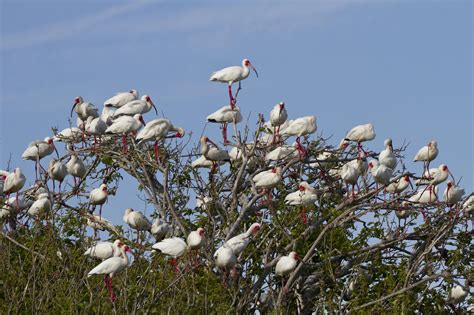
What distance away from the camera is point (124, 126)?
1983 cm

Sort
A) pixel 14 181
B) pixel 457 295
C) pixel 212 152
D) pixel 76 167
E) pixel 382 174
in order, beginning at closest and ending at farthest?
pixel 382 174 < pixel 457 295 < pixel 212 152 < pixel 76 167 < pixel 14 181

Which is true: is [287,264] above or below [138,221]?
below

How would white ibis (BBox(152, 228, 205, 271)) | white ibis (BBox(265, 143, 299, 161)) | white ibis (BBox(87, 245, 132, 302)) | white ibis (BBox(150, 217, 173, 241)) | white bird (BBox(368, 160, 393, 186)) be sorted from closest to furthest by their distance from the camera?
white ibis (BBox(87, 245, 132, 302)), white ibis (BBox(152, 228, 205, 271)), white bird (BBox(368, 160, 393, 186)), white ibis (BBox(150, 217, 173, 241)), white ibis (BBox(265, 143, 299, 161))

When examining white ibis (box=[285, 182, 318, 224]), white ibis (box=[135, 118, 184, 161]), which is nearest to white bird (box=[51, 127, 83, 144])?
white ibis (box=[135, 118, 184, 161])

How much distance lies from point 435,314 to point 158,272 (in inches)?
177

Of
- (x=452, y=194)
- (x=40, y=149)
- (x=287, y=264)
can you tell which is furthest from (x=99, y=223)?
(x=452, y=194)

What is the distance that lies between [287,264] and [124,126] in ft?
12.3

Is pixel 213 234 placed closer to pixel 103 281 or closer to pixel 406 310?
pixel 103 281

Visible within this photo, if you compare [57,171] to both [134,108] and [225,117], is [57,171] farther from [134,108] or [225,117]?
[225,117]

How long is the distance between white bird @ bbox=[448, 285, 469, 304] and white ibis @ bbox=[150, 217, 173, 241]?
4563mm

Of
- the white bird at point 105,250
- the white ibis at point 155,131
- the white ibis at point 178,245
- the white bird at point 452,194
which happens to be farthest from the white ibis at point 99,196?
the white bird at point 452,194

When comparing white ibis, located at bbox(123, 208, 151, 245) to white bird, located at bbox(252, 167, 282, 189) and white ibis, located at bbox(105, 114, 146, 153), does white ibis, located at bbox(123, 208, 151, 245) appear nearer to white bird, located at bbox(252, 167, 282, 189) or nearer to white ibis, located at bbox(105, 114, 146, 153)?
white ibis, located at bbox(105, 114, 146, 153)

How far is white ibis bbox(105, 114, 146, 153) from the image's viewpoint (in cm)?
1980

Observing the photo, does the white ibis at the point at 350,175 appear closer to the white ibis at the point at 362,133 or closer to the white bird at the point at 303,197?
the white bird at the point at 303,197
